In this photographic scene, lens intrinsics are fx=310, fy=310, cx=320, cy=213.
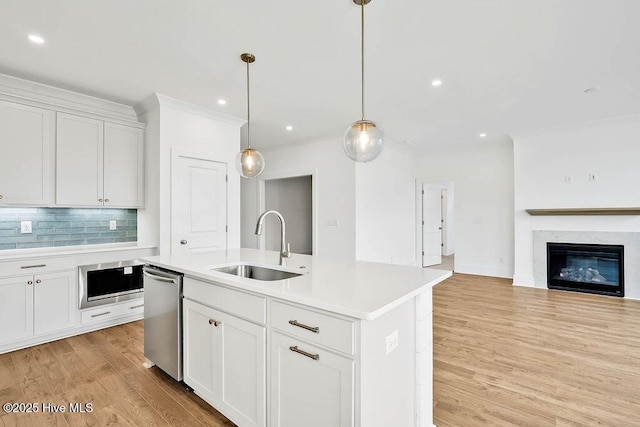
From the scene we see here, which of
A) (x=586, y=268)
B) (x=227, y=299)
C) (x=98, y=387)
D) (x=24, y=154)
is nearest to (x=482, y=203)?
(x=586, y=268)

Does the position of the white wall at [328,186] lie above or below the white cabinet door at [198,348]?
above

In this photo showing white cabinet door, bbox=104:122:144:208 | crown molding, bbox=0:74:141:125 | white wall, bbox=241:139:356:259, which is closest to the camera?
crown molding, bbox=0:74:141:125

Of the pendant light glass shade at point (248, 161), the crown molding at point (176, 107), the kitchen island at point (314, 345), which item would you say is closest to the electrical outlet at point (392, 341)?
the kitchen island at point (314, 345)

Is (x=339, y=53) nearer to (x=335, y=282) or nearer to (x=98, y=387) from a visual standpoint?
(x=335, y=282)

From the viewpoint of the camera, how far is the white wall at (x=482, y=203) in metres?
5.96

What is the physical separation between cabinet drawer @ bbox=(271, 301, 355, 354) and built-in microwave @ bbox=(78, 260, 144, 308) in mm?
2796

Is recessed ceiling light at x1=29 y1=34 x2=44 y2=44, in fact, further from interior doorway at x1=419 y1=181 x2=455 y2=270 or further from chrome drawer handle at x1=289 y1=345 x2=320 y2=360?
interior doorway at x1=419 y1=181 x2=455 y2=270

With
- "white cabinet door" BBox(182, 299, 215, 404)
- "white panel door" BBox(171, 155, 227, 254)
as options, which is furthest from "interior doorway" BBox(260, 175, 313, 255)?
"white cabinet door" BBox(182, 299, 215, 404)

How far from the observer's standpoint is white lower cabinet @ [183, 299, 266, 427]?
1.65m

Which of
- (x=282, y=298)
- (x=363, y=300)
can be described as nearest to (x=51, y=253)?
(x=282, y=298)

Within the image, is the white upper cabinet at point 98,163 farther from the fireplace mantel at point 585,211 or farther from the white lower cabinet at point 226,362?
the fireplace mantel at point 585,211

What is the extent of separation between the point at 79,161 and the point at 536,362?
4.91 m

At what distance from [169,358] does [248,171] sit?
164 centimetres

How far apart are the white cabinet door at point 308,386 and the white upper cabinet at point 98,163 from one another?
316 cm
